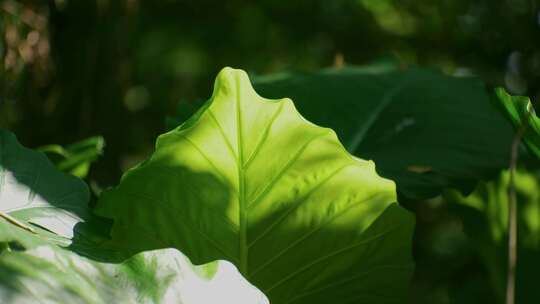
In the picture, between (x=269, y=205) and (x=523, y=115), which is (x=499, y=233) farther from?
(x=269, y=205)

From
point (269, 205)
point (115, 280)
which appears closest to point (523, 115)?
point (269, 205)

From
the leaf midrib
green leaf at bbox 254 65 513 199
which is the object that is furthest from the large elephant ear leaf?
green leaf at bbox 254 65 513 199

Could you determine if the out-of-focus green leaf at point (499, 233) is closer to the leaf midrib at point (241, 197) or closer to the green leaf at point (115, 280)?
the leaf midrib at point (241, 197)

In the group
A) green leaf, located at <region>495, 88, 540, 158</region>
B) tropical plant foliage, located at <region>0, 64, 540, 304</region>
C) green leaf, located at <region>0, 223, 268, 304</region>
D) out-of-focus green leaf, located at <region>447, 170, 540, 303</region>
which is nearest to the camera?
green leaf, located at <region>0, 223, 268, 304</region>

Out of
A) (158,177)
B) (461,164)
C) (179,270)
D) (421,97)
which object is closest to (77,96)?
(421,97)

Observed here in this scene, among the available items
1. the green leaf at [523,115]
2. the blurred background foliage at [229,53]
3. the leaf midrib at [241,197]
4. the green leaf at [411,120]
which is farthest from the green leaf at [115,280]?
the blurred background foliage at [229,53]

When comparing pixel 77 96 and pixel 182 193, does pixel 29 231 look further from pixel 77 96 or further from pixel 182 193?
pixel 77 96

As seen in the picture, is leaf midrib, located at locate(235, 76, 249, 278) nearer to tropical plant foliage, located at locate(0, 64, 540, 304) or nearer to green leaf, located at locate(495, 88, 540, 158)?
tropical plant foliage, located at locate(0, 64, 540, 304)
